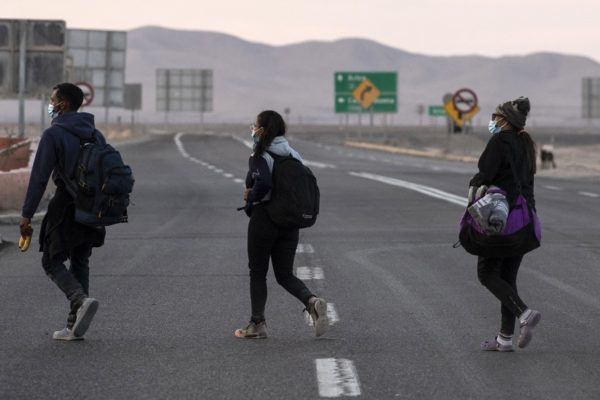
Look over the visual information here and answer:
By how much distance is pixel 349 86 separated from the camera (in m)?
96.8

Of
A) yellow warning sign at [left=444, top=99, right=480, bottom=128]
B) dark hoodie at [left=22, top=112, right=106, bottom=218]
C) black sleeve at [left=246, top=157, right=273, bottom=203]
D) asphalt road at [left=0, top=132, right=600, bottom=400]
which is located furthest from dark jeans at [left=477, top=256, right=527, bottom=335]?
yellow warning sign at [left=444, top=99, right=480, bottom=128]

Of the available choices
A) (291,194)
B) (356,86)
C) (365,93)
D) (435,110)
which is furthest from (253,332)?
(435,110)

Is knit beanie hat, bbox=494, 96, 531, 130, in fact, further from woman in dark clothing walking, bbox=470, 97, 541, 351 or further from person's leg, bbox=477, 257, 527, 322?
person's leg, bbox=477, 257, 527, 322

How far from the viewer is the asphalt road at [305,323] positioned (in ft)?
26.6

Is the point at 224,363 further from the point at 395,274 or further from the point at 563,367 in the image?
the point at 395,274

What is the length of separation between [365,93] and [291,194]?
74434 millimetres

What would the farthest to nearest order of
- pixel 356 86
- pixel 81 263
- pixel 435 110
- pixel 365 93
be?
pixel 435 110 → pixel 356 86 → pixel 365 93 → pixel 81 263

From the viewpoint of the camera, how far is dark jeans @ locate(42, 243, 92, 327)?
991 centimetres

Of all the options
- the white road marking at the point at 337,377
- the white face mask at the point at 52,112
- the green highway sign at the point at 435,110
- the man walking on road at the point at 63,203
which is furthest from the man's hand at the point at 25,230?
the green highway sign at the point at 435,110

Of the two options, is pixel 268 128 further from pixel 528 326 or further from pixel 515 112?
pixel 528 326

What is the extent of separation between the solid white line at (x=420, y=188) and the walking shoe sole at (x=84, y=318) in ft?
55.2

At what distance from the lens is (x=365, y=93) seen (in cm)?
8381

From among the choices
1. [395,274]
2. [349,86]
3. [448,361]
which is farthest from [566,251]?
[349,86]

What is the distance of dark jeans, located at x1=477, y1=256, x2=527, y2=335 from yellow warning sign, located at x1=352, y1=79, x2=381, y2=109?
7386 centimetres
